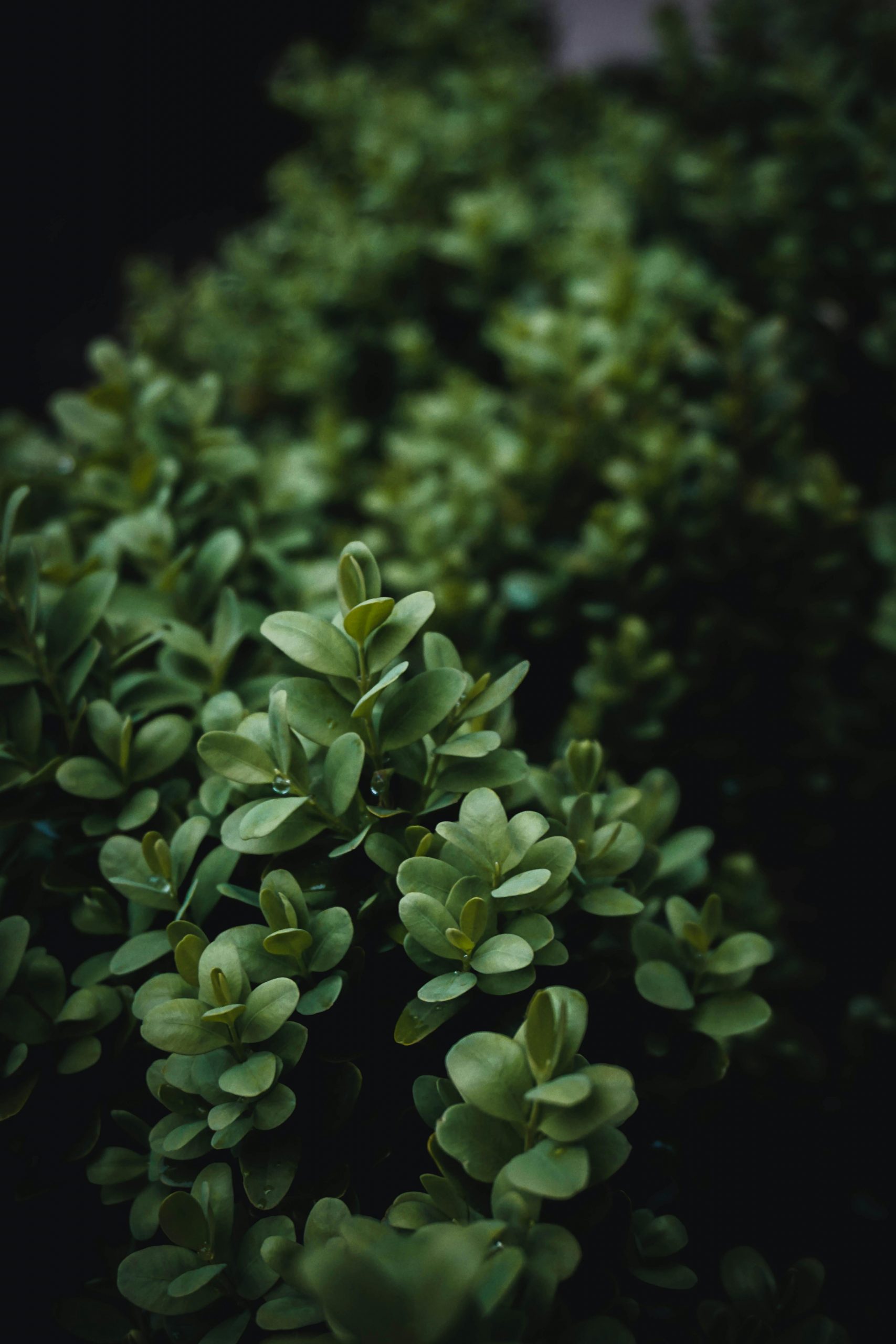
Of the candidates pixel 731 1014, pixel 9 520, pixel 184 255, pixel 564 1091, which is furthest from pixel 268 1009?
pixel 184 255

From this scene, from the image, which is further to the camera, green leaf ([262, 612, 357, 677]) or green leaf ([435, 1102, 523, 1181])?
green leaf ([262, 612, 357, 677])

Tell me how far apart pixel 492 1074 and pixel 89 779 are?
535 mm

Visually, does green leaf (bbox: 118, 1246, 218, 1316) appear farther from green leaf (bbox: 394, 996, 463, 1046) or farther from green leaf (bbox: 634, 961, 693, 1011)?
green leaf (bbox: 634, 961, 693, 1011)

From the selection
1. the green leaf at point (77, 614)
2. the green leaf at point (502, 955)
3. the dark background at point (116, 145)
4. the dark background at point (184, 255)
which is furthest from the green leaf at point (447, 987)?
the dark background at point (116, 145)

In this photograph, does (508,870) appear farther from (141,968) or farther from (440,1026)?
(141,968)

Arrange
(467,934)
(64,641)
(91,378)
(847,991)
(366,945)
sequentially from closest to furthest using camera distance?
(467,934) < (366,945) < (64,641) < (847,991) < (91,378)

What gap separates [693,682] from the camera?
1.66m

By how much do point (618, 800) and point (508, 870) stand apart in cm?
20

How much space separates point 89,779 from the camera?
95 cm

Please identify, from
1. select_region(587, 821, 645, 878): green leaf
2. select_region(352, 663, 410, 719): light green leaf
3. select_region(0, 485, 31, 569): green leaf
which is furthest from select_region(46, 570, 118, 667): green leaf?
select_region(587, 821, 645, 878): green leaf

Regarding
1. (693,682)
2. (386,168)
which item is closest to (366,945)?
(693,682)

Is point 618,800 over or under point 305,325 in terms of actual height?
over

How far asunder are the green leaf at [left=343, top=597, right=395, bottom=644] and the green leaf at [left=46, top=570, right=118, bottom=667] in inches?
14.1

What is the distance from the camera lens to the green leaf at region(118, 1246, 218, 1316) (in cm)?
74
